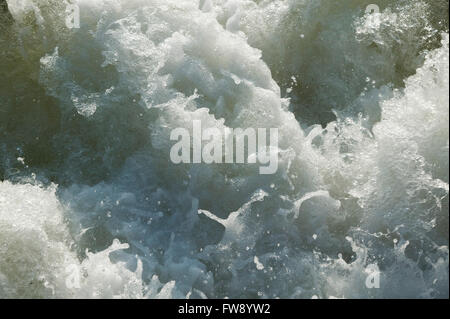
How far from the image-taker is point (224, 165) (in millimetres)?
4016

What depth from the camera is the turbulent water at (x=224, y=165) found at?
3.59 metres

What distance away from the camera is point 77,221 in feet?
12.7

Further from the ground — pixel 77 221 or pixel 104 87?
pixel 104 87

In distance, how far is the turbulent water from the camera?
3.59 meters

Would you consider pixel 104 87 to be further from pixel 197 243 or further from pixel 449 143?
pixel 449 143

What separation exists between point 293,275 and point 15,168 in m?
2.20

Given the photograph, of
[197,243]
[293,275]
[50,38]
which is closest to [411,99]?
[293,275]

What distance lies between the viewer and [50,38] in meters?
4.64
